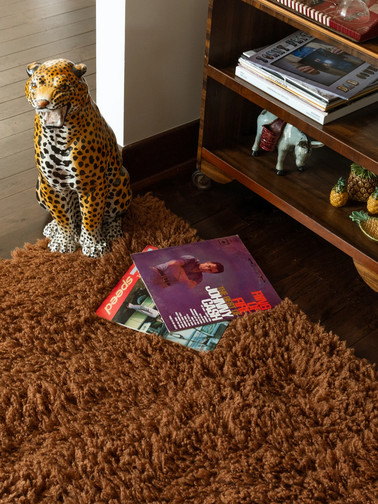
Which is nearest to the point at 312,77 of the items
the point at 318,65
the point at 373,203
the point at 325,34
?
the point at 318,65

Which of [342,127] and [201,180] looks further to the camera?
[201,180]

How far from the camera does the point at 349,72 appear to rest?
1485 mm

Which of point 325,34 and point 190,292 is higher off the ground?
point 325,34

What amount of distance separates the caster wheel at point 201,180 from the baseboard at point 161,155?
8 centimetres

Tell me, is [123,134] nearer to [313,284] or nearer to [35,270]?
[35,270]

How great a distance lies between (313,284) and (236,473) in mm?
572

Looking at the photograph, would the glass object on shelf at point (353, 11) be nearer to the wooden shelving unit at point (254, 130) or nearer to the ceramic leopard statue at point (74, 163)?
the wooden shelving unit at point (254, 130)

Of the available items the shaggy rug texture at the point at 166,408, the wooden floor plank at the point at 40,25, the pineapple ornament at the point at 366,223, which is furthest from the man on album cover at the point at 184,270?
the wooden floor plank at the point at 40,25

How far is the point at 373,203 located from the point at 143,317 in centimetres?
60

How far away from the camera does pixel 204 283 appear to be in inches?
59.3

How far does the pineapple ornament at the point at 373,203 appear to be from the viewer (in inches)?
58.9

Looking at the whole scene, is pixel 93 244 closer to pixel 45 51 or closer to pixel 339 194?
pixel 339 194

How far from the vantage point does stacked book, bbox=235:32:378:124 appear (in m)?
1.41

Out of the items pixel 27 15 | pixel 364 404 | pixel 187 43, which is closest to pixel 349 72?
pixel 187 43
